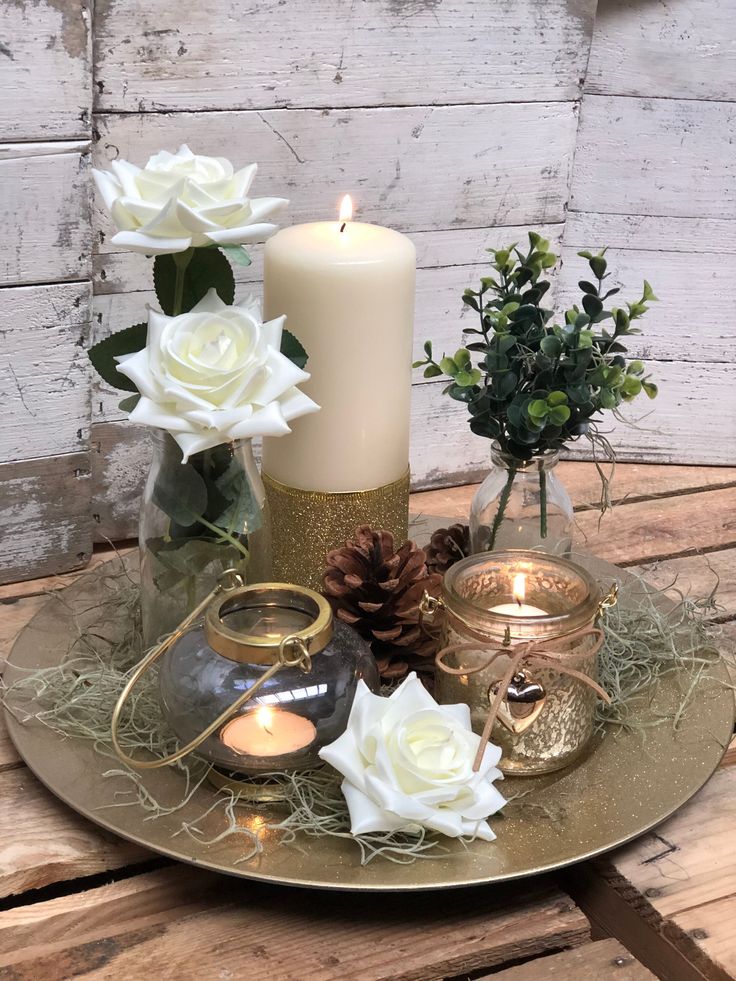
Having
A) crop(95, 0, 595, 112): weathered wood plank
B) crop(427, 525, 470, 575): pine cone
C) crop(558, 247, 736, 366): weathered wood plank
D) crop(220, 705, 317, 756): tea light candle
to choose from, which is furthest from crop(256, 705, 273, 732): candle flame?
crop(558, 247, 736, 366): weathered wood plank

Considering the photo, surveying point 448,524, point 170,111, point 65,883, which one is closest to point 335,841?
point 65,883

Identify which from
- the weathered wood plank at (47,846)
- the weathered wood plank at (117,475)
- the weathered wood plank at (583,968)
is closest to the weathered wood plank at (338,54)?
the weathered wood plank at (117,475)

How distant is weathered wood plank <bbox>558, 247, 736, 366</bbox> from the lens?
3.47ft

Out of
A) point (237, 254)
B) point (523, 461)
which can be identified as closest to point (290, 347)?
point (237, 254)

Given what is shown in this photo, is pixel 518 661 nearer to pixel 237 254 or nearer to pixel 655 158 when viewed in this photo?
pixel 237 254

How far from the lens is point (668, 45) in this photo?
989mm

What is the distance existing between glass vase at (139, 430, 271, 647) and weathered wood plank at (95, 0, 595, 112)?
12.3 inches

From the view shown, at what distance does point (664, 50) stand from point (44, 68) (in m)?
0.52

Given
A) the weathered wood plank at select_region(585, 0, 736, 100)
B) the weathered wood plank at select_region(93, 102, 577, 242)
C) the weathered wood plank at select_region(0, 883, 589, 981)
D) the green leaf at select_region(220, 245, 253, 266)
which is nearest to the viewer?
the weathered wood plank at select_region(0, 883, 589, 981)

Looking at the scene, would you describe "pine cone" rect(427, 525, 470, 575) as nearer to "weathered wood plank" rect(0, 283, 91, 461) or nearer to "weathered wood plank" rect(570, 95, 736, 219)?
"weathered wood plank" rect(0, 283, 91, 461)

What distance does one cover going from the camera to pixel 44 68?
2.53 feet

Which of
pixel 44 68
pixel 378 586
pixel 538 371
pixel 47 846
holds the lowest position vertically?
pixel 47 846

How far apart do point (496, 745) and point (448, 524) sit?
0.33 m

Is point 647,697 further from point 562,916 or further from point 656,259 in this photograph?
point 656,259
